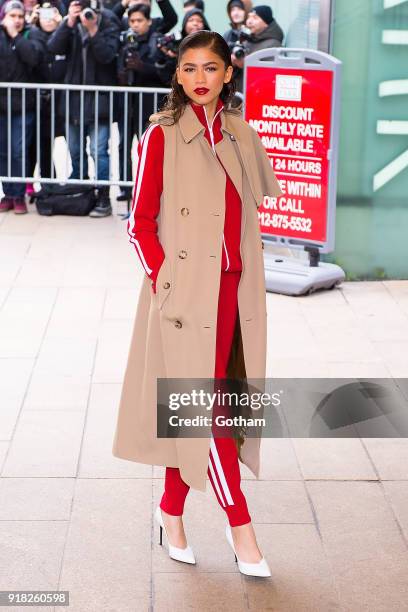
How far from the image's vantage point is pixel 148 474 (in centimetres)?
528

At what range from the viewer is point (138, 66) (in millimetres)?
11172

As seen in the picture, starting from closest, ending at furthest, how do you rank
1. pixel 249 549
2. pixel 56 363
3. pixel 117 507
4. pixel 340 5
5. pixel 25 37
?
pixel 249 549
pixel 117 507
pixel 56 363
pixel 340 5
pixel 25 37

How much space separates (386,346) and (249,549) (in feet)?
10.4

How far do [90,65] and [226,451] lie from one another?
7.63 meters

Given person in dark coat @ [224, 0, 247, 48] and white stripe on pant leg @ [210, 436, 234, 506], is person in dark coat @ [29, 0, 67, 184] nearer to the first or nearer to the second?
person in dark coat @ [224, 0, 247, 48]

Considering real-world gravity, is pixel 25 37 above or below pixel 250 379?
above

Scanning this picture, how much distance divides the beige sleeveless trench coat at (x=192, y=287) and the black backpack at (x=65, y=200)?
23.2ft

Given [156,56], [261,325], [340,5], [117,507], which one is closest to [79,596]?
[117,507]

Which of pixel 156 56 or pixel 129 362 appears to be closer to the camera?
pixel 129 362

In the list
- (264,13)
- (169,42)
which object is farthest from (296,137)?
(169,42)

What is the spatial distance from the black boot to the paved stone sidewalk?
10.2ft

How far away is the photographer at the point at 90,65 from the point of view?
1109cm

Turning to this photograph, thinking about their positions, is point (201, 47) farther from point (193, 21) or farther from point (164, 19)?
point (164, 19)

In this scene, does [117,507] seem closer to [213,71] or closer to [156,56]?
[213,71]
